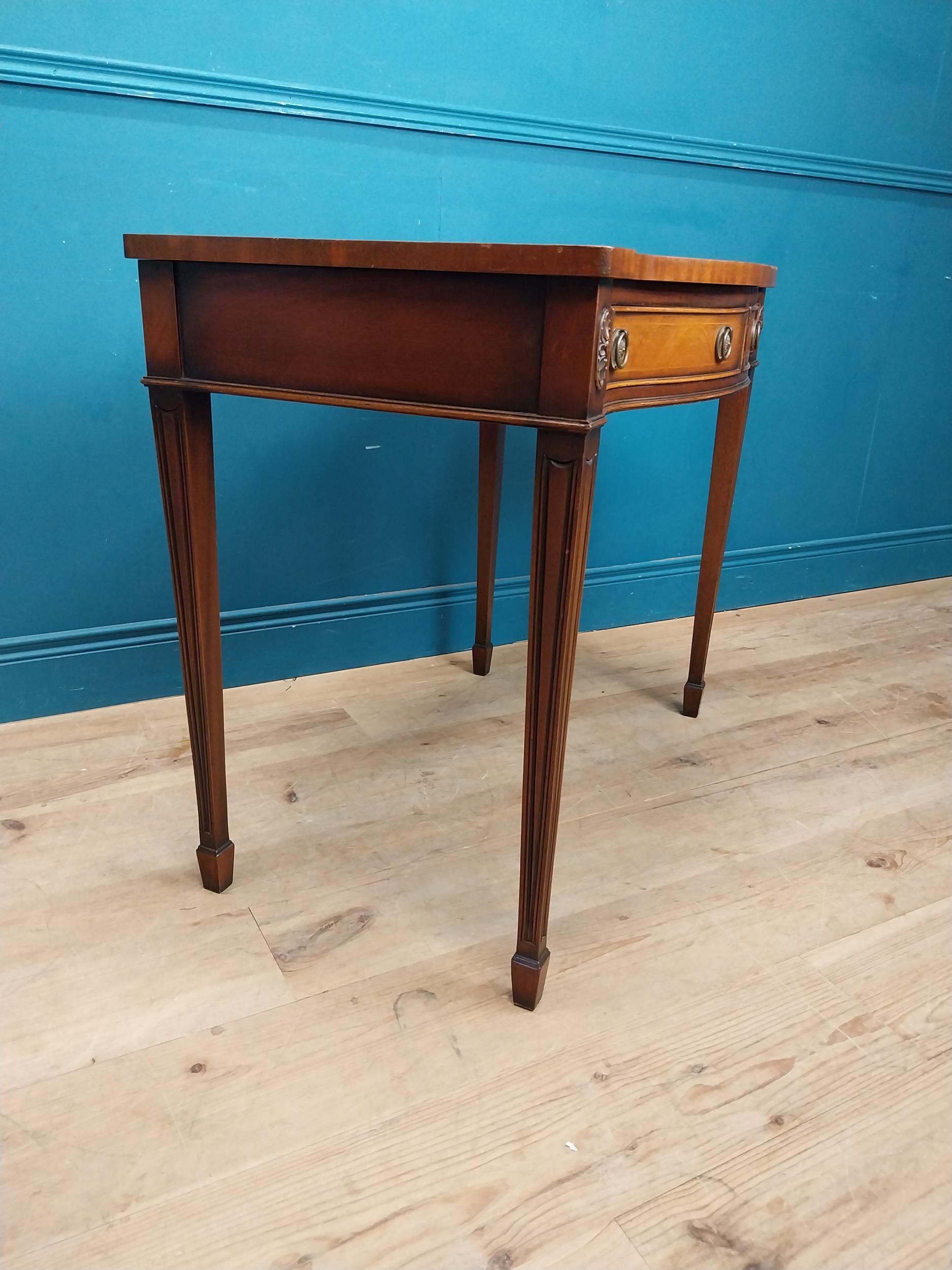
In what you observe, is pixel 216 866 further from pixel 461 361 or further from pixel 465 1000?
pixel 461 361

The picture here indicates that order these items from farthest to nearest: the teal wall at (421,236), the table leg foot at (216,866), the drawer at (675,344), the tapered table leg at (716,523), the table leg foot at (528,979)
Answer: the tapered table leg at (716,523) < the teal wall at (421,236) < the table leg foot at (216,866) < the table leg foot at (528,979) < the drawer at (675,344)

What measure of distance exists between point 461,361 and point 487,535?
35.3 inches

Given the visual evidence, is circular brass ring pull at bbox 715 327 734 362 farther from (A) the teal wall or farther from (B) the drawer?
(A) the teal wall

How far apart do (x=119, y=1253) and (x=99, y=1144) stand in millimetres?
112

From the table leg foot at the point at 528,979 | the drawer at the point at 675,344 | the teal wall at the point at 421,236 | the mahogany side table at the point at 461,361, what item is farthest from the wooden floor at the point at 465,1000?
the drawer at the point at 675,344

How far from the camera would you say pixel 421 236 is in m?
1.66

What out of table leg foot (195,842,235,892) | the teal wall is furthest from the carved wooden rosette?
the teal wall

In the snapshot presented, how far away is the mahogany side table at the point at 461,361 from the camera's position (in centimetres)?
79

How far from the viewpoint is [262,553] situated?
5.53ft

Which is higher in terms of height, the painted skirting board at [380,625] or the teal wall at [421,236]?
the teal wall at [421,236]

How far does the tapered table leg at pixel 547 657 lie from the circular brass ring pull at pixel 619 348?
7cm

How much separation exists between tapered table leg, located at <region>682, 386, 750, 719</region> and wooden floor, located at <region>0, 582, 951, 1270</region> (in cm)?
9

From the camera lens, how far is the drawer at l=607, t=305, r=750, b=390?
2.82 feet

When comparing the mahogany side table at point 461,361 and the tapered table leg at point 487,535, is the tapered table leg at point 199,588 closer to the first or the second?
Answer: the mahogany side table at point 461,361
